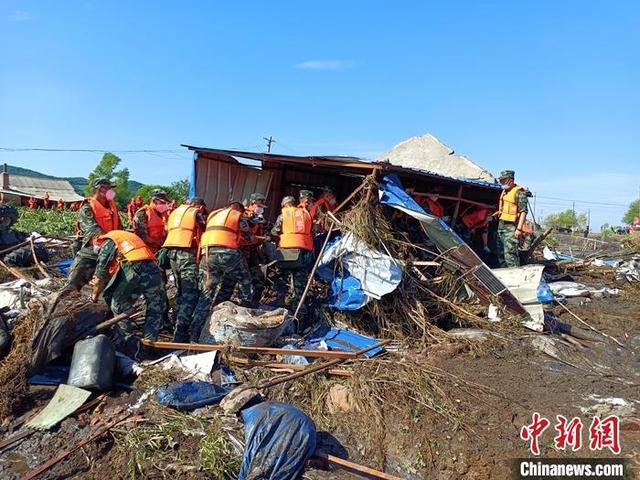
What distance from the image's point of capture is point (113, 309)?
5172 millimetres

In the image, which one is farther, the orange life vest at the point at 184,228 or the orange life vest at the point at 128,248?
the orange life vest at the point at 184,228

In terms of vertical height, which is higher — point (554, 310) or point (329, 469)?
point (554, 310)

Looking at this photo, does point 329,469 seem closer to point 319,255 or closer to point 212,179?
point 319,255

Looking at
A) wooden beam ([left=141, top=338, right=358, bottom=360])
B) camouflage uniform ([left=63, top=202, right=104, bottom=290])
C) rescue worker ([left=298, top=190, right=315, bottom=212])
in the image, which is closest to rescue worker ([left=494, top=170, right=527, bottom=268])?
rescue worker ([left=298, top=190, right=315, bottom=212])

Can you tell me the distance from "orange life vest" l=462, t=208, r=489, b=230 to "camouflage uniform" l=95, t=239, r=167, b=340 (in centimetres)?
633

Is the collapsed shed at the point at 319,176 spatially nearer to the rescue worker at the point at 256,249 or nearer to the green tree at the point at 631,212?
the rescue worker at the point at 256,249

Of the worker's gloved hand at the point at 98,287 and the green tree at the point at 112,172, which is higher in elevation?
the green tree at the point at 112,172

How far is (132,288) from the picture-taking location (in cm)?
516

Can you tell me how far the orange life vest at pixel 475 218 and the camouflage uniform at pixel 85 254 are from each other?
6736 millimetres

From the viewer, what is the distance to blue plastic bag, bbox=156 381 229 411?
158 inches

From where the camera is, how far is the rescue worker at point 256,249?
655cm

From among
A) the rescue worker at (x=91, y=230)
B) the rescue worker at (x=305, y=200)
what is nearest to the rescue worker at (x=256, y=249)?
the rescue worker at (x=305, y=200)

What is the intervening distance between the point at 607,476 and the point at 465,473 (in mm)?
1021

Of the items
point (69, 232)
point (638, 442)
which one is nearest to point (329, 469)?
point (638, 442)
